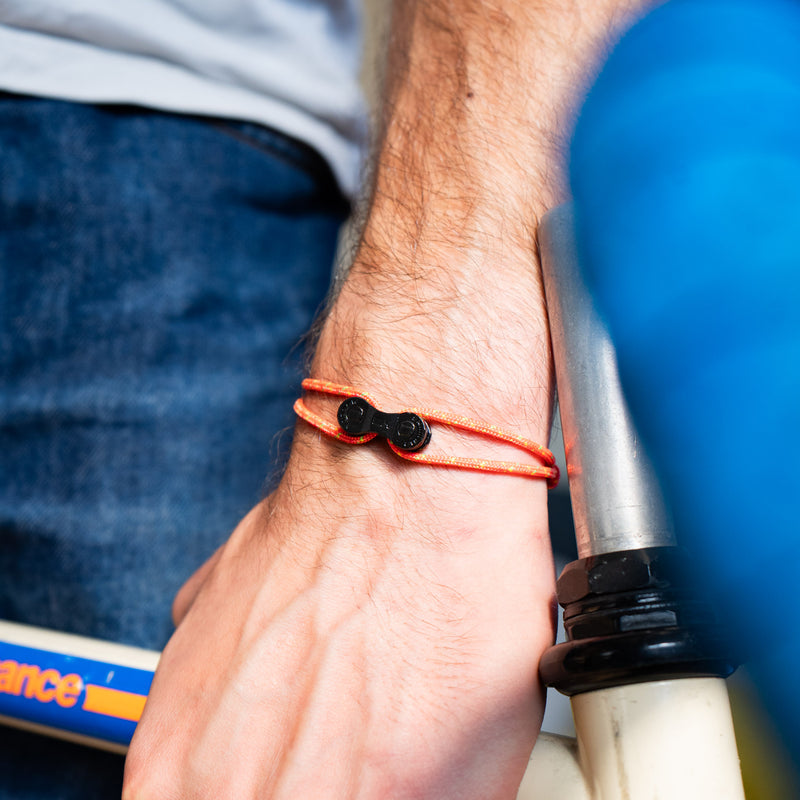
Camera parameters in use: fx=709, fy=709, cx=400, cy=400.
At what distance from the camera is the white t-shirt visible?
0.82 metres

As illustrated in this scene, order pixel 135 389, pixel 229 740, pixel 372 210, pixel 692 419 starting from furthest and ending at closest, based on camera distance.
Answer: pixel 135 389 → pixel 372 210 → pixel 229 740 → pixel 692 419

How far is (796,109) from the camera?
1.24 ft

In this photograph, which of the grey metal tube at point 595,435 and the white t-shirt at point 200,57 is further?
the white t-shirt at point 200,57

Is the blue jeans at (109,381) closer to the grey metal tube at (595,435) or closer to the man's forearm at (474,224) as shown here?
the man's forearm at (474,224)

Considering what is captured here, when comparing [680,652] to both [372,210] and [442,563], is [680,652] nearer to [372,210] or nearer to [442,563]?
[442,563]

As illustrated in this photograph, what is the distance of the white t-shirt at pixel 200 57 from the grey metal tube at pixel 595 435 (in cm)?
57

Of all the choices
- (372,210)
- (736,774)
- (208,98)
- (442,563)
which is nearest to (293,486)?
(442,563)

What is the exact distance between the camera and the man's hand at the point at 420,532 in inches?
17.5

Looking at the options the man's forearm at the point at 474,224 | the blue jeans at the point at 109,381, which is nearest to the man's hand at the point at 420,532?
the man's forearm at the point at 474,224

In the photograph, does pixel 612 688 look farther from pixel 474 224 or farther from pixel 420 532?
pixel 474 224

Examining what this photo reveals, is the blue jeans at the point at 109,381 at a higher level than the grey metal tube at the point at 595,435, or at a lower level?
higher

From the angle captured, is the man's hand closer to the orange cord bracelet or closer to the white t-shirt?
the orange cord bracelet

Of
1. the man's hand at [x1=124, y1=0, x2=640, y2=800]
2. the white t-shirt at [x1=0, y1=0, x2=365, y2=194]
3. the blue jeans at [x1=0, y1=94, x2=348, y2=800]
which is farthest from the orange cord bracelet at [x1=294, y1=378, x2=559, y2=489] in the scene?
the white t-shirt at [x1=0, y1=0, x2=365, y2=194]

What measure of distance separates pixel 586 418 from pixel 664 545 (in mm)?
87
